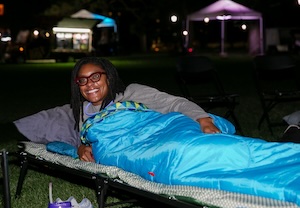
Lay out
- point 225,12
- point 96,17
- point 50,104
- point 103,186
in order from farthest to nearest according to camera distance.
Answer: point 96,17
point 225,12
point 50,104
point 103,186

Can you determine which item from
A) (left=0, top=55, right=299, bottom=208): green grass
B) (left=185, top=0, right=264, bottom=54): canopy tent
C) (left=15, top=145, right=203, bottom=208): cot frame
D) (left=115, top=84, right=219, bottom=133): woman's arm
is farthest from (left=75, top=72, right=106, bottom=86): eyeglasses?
(left=185, top=0, right=264, bottom=54): canopy tent

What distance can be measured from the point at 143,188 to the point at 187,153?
29 cm

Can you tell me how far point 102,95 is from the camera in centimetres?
431

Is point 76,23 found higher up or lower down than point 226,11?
lower down

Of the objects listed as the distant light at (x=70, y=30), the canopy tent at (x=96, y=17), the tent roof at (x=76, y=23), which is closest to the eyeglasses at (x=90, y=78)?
the distant light at (x=70, y=30)

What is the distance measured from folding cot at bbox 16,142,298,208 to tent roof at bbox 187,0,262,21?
20092 mm

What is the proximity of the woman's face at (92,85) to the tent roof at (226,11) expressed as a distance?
65.3ft

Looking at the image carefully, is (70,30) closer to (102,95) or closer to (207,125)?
(102,95)

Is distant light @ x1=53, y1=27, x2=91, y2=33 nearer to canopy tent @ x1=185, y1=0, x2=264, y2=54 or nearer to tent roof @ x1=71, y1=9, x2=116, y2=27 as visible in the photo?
tent roof @ x1=71, y1=9, x2=116, y2=27

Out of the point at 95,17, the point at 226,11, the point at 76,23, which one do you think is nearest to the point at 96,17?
the point at 95,17

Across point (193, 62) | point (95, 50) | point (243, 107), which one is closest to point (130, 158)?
point (193, 62)

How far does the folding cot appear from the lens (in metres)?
2.91

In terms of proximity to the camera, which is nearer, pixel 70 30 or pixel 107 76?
pixel 107 76

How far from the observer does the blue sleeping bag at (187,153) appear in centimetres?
306
